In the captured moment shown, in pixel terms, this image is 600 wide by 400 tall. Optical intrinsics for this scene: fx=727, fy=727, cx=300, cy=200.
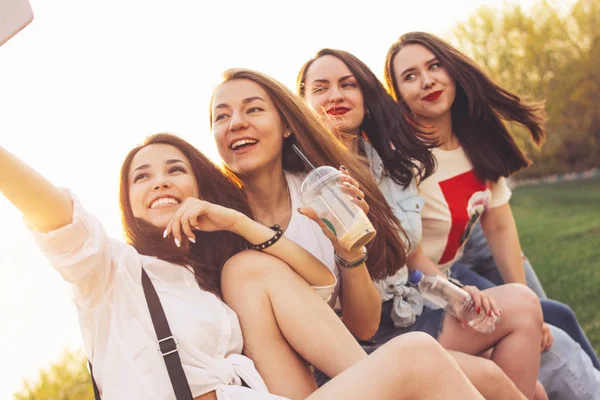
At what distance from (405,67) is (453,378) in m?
2.07

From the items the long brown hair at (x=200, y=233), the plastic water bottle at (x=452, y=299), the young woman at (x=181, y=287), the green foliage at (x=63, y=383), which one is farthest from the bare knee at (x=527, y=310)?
the green foliage at (x=63, y=383)

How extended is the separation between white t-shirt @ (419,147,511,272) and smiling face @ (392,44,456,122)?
0.24 m

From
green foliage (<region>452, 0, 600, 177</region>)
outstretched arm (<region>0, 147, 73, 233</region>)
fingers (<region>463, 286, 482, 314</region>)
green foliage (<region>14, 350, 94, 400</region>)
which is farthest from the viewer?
green foliage (<region>452, 0, 600, 177</region>)

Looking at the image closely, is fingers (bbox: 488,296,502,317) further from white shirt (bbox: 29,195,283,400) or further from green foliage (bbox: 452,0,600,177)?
green foliage (bbox: 452,0,600,177)

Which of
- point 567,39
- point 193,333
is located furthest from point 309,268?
point 567,39

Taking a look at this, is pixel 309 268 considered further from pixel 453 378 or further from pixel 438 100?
pixel 438 100

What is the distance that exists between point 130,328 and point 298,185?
116cm

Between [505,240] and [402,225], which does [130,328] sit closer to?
[402,225]

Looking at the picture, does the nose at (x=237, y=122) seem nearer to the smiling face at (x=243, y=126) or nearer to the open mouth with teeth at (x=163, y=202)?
the smiling face at (x=243, y=126)

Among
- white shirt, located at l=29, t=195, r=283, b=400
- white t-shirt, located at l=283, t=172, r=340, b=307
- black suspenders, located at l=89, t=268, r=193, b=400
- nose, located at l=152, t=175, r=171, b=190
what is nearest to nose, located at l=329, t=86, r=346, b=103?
white t-shirt, located at l=283, t=172, r=340, b=307

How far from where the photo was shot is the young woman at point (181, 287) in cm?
209

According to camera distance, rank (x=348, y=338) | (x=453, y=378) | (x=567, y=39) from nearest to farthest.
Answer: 1. (x=453, y=378)
2. (x=348, y=338)
3. (x=567, y=39)

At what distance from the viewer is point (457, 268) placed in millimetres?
4160

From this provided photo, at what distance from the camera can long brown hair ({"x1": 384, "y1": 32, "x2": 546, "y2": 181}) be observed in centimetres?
389
